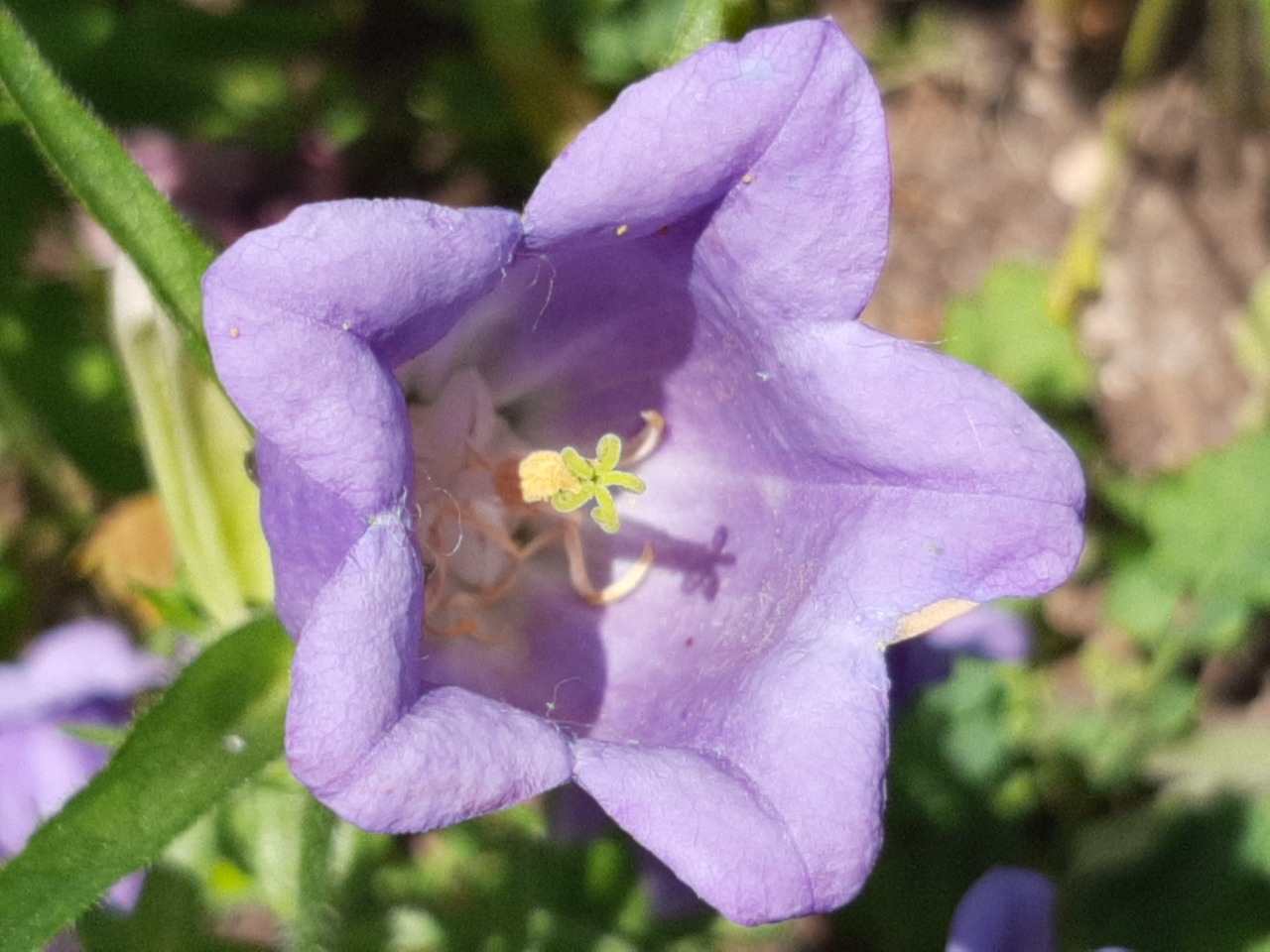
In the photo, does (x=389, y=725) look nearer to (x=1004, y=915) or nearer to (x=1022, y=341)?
(x=1004, y=915)

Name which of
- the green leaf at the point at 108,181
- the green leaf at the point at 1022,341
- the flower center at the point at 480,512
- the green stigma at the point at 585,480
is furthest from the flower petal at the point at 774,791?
the green leaf at the point at 1022,341

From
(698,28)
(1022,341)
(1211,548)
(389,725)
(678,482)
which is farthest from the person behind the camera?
(1022,341)

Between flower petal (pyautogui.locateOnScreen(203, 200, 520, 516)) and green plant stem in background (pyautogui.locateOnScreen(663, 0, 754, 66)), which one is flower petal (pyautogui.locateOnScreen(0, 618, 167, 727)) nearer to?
flower petal (pyautogui.locateOnScreen(203, 200, 520, 516))

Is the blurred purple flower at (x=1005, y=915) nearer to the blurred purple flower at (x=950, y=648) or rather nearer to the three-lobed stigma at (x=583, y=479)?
the blurred purple flower at (x=950, y=648)

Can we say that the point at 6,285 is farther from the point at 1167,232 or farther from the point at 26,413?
the point at 1167,232

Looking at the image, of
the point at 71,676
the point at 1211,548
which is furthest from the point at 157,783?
the point at 1211,548

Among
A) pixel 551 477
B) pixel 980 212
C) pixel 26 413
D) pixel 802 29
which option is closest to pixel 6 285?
pixel 26 413

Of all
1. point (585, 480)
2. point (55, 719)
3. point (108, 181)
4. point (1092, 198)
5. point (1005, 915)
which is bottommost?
point (1092, 198)
